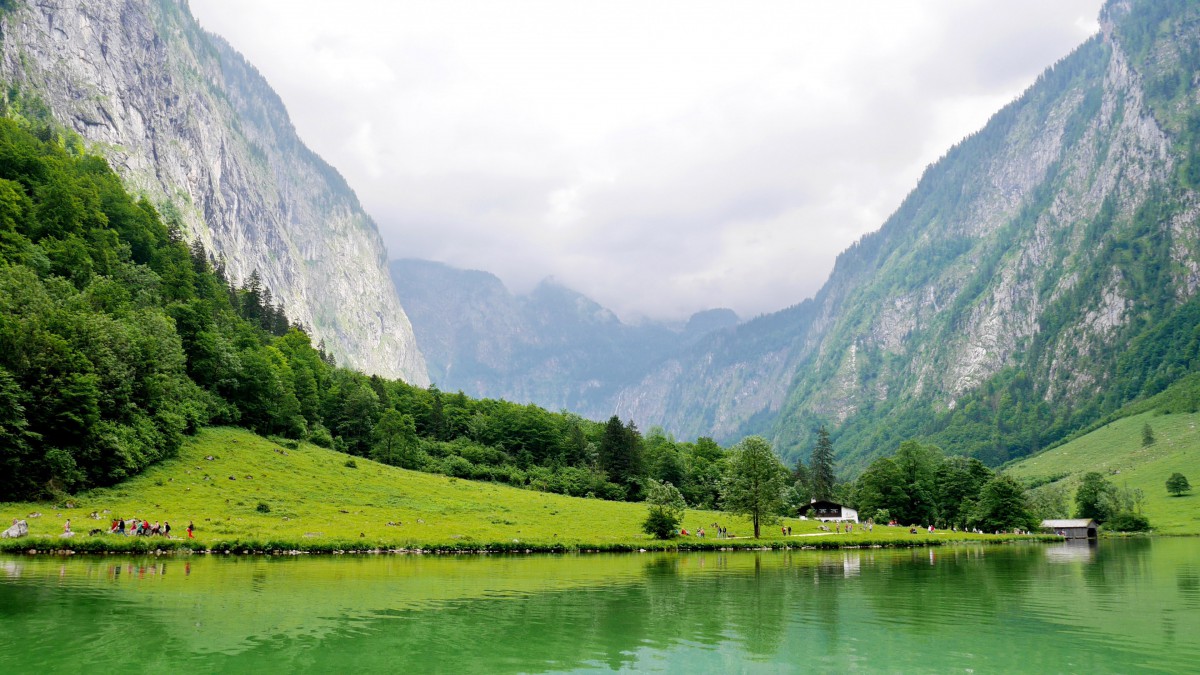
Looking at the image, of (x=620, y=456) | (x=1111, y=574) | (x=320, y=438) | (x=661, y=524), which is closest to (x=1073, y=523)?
(x=620, y=456)

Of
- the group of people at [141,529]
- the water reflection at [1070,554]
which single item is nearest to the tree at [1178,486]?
the water reflection at [1070,554]

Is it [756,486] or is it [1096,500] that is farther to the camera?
[1096,500]

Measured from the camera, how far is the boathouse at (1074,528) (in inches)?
6029

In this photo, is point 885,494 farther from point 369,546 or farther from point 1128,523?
point 369,546

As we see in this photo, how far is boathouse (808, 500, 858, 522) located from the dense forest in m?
21.7

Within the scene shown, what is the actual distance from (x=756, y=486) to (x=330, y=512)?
50791 mm

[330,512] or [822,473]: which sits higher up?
[822,473]

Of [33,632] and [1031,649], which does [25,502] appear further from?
[1031,649]

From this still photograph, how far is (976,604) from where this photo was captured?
33250 millimetres

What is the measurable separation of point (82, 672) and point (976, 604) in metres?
34.5

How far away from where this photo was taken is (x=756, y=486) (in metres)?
90.1

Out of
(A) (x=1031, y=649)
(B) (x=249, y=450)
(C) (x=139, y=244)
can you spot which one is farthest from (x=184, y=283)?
(A) (x=1031, y=649)

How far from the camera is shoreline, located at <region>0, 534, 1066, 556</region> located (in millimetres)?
48688

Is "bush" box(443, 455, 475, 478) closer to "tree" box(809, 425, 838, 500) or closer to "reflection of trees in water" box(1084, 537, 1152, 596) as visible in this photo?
"reflection of trees in water" box(1084, 537, 1152, 596)
